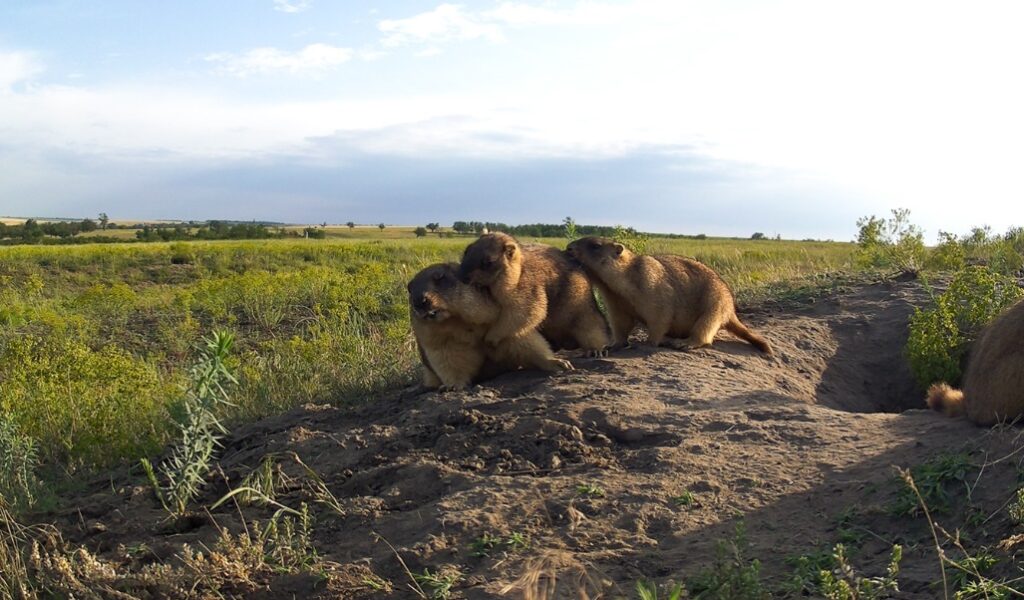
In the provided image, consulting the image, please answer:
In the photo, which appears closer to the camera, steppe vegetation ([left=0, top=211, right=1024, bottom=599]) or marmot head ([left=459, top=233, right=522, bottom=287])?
steppe vegetation ([left=0, top=211, right=1024, bottom=599])

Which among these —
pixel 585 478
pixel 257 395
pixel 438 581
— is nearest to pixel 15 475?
pixel 257 395

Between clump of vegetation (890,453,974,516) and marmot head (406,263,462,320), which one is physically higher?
marmot head (406,263,462,320)

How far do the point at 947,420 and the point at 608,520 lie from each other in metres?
2.82

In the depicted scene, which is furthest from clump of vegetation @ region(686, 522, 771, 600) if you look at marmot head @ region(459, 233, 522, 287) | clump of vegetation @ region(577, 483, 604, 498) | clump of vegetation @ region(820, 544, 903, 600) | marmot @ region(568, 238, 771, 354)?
marmot @ region(568, 238, 771, 354)

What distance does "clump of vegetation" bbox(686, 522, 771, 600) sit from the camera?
12.0 ft

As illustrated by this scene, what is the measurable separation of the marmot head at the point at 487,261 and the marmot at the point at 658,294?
3.99ft

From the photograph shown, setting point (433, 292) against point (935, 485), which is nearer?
point (935, 485)

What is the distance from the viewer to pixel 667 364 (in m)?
7.69

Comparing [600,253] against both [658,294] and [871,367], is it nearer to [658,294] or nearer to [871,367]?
[658,294]

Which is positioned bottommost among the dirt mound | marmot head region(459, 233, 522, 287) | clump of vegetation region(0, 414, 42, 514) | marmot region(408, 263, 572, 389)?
clump of vegetation region(0, 414, 42, 514)

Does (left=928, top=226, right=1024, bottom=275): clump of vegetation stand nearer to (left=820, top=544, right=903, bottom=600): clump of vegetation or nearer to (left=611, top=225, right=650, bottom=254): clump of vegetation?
(left=611, top=225, right=650, bottom=254): clump of vegetation

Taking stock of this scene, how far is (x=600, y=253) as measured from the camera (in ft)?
27.3

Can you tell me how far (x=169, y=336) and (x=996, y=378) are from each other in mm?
13126

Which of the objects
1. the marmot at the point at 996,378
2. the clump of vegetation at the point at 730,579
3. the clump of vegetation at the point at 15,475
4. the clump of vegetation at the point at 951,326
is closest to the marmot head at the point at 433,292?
the clump of vegetation at the point at 15,475
